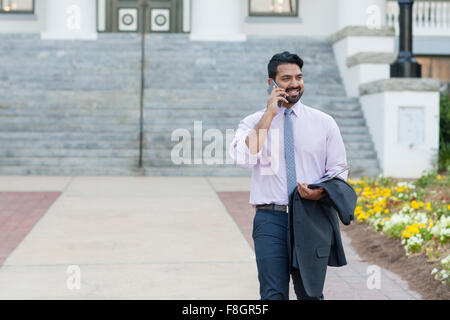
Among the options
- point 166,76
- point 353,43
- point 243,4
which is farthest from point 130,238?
point 243,4

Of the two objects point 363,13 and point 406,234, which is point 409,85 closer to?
point 363,13

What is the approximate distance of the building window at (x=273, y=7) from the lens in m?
25.5

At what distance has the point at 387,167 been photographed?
618 inches

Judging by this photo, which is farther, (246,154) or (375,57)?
(375,57)

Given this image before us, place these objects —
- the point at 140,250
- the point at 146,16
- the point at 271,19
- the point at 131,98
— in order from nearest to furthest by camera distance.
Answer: the point at 140,250 < the point at 131,98 < the point at 146,16 < the point at 271,19

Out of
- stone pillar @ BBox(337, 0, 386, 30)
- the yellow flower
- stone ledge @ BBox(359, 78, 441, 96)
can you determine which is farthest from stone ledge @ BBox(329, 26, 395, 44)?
the yellow flower

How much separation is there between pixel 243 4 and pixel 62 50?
7.17 m

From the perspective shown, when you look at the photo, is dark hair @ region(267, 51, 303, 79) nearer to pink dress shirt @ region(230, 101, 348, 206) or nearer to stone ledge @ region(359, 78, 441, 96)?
pink dress shirt @ region(230, 101, 348, 206)

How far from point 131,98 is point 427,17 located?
13.3m

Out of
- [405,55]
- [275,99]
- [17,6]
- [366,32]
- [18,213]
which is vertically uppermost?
[17,6]

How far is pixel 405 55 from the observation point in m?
16.3

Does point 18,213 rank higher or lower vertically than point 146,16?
lower

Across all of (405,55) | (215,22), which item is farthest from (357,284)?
(215,22)

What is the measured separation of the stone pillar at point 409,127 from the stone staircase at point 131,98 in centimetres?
50
